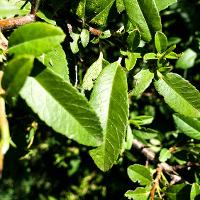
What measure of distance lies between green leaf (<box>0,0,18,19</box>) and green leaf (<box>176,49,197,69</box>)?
3.22 ft

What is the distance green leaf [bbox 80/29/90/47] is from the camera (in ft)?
3.57

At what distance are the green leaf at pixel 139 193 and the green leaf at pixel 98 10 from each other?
573 millimetres

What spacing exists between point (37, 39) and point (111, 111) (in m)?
0.31

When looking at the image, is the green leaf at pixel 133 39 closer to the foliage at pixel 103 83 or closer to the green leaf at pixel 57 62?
the foliage at pixel 103 83

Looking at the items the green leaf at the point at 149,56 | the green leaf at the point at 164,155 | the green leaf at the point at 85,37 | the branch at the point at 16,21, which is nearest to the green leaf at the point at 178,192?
the green leaf at the point at 164,155

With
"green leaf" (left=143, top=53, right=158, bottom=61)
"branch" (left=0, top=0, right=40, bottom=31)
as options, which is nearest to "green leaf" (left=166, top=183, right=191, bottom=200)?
"green leaf" (left=143, top=53, right=158, bottom=61)

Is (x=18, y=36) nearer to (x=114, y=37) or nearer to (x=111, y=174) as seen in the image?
(x=114, y=37)

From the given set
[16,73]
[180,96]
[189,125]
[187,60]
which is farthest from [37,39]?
[187,60]

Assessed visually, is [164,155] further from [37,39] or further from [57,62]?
[37,39]

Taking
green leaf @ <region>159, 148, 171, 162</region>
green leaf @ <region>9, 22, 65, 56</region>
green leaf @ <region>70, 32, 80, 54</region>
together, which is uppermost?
green leaf @ <region>9, 22, 65, 56</region>

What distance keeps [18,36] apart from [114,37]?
40cm

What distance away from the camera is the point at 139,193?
1.32 meters

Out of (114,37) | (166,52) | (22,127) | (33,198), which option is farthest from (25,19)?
(33,198)

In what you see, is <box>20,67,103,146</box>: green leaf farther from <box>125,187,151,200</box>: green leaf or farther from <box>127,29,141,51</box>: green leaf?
<box>125,187,151,200</box>: green leaf
